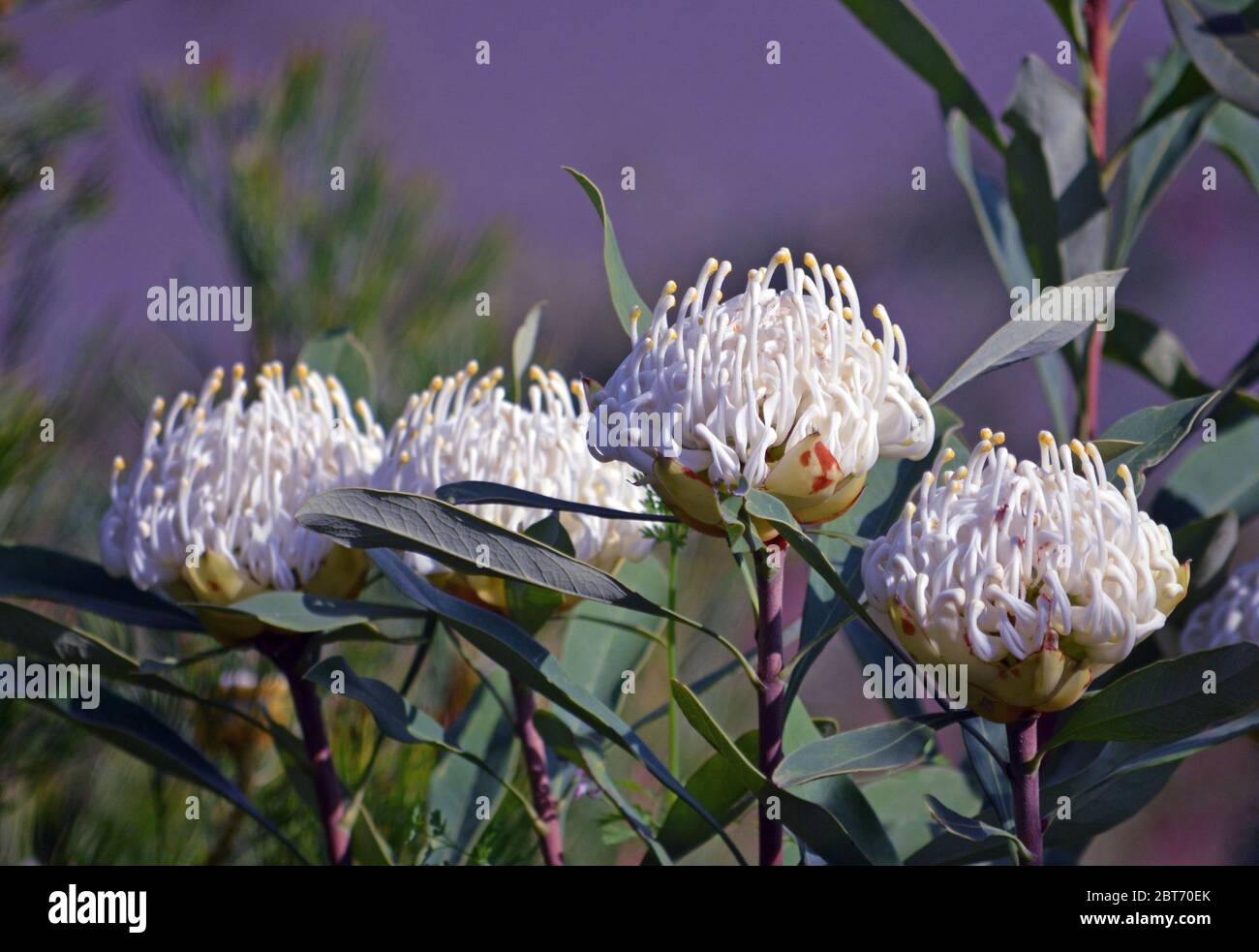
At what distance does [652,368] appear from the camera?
49 centimetres

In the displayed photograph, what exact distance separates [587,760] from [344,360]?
12.2 inches

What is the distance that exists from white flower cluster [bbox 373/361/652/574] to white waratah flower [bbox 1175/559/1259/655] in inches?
11.9

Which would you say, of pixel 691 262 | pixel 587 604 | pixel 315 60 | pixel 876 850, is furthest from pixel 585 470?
pixel 691 262

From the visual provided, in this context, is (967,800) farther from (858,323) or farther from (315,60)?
(315,60)

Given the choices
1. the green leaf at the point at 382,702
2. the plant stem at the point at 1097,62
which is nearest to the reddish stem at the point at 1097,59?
the plant stem at the point at 1097,62

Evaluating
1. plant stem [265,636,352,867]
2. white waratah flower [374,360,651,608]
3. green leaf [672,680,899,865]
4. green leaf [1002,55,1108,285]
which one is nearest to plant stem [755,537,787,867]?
green leaf [672,680,899,865]

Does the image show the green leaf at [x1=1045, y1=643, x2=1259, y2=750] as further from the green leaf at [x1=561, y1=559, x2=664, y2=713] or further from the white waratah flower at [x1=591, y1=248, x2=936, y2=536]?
the green leaf at [x1=561, y1=559, x2=664, y2=713]

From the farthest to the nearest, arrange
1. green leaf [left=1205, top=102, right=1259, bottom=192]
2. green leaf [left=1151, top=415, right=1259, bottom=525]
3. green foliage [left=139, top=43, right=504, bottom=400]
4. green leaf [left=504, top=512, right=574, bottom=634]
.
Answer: green foliage [left=139, top=43, right=504, bottom=400], green leaf [left=1205, top=102, right=1259, bottom=192], green leaf [left=1151, top=415, right=1259, bottom=525], green leaf [left=504, top=512, right=574, bottom=634]

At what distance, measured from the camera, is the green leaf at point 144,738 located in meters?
0.60

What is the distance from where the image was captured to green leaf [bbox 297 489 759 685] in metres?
0.47

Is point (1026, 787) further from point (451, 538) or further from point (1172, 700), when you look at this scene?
point (451, 538)

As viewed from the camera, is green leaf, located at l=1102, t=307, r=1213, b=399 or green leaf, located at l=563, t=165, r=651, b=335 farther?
green leaf, located at l=1102, t=307, r=1213, b=399

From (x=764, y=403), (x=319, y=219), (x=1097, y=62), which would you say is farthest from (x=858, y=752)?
(x=319, y=219)

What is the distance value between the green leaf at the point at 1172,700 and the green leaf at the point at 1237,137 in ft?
1.84
